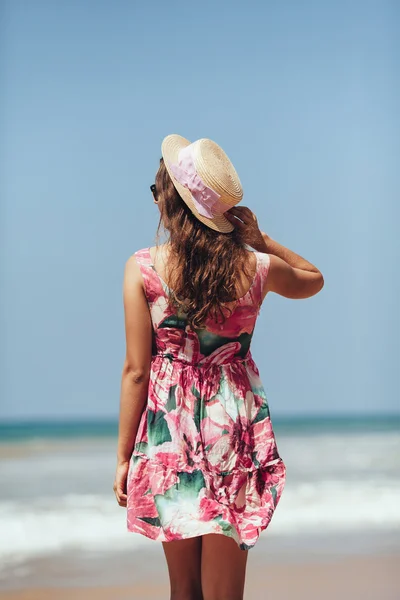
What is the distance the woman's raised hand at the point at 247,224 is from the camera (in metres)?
2.35

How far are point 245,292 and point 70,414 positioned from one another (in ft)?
36.5

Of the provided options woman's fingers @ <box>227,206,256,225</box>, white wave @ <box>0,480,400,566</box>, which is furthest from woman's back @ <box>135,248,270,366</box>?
white wave @ <box>0,480,400,566</box>

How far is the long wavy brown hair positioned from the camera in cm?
223

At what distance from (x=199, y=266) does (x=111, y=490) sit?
19.5 ft

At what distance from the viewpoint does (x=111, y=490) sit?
790cm

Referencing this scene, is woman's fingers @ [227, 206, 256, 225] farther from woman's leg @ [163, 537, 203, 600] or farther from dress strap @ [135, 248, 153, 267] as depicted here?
woman's leg @ [163, 537, 203, 600]

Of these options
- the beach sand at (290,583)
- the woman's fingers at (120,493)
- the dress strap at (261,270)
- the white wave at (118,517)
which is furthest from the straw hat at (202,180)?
the white wave at (118,517)

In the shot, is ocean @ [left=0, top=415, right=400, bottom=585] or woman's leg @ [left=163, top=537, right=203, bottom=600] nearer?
woman's leg @ [left=163, top=537, right=203, bottom=600]

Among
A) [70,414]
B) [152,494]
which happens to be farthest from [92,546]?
[70,414]

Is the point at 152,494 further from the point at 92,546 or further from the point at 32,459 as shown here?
the point at 32,459

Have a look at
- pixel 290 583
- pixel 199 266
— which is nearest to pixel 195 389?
pixel 199 266

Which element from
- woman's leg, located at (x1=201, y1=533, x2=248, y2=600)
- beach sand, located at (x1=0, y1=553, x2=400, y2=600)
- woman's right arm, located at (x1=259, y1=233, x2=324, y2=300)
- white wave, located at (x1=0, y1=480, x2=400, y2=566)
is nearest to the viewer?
woman's leg, located at (x1=201, y1=533, x2=248, y2=600)

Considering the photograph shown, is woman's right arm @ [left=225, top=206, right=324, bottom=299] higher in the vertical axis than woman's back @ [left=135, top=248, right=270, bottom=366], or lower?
higher

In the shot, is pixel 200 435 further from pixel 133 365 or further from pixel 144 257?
pixel 144 257
